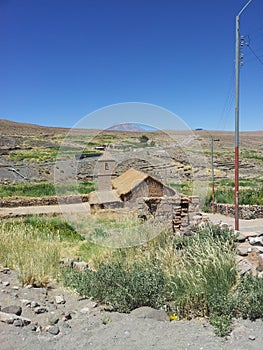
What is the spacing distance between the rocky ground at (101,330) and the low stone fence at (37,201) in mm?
15716

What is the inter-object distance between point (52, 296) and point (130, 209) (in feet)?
31.9

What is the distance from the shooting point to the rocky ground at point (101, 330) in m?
3.52

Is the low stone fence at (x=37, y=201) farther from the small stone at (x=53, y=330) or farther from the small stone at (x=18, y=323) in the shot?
the small stone at (x=53, y=330)

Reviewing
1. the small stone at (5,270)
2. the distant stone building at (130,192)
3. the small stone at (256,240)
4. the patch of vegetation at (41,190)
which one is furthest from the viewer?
the patch of vegetation at (41,190)

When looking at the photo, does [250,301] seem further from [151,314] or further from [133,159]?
[133,159]

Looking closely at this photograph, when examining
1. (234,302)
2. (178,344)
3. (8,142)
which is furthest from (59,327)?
(8,142)

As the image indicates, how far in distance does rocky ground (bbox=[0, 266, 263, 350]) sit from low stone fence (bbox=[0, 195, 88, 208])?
15.7 m

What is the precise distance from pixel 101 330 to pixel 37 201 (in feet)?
56.8

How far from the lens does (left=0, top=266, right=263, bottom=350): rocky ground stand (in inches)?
138

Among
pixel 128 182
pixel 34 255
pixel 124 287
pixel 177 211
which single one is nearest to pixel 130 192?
pixel 128 182

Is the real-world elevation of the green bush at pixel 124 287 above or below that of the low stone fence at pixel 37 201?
above

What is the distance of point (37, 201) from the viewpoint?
20.3 m

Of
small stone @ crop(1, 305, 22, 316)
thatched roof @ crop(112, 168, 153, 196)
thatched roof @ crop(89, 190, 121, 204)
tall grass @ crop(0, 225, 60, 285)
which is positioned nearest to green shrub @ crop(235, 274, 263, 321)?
small stone @ crop(1, 305, 22, 316)

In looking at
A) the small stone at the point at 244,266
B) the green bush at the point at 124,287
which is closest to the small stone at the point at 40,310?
the green bush at the point at 124,287
